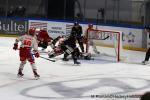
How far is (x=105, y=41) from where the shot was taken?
15414 mm

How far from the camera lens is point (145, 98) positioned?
3768mm

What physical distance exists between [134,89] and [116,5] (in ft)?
39.5

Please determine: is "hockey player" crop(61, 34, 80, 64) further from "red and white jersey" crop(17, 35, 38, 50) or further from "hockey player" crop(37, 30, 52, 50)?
"red and white jersey" crop(17, 35, 38, 50)

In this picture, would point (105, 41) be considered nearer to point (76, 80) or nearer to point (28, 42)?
point (76, 80)

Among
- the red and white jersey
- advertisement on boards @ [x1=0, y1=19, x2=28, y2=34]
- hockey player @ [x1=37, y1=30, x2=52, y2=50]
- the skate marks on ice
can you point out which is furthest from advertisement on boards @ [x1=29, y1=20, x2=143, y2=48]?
the red and white jersey

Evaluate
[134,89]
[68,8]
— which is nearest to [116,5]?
[68,8]

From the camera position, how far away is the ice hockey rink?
8578 millimetres

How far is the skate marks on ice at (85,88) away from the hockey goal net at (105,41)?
4135 millimetres

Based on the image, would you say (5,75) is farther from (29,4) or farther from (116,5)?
(29,4)

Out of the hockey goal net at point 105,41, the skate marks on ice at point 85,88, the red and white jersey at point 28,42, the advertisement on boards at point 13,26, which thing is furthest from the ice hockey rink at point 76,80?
the advertisement on boards at point 13,26

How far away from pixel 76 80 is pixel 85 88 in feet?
3.60

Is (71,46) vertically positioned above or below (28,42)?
below

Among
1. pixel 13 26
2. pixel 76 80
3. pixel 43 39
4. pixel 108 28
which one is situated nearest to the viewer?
pixel 76 80

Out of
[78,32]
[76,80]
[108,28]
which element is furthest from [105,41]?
[76,80]
